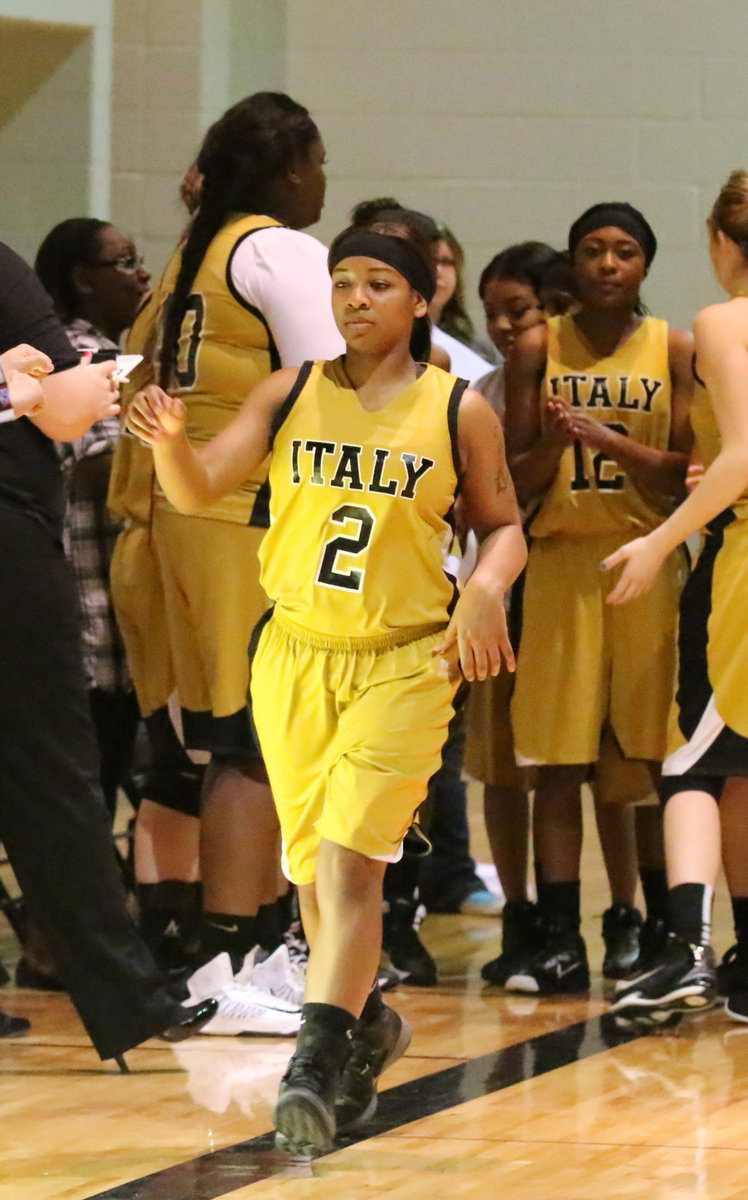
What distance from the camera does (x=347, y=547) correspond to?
2826mm

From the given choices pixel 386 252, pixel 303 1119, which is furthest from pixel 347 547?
pixel 303 1119

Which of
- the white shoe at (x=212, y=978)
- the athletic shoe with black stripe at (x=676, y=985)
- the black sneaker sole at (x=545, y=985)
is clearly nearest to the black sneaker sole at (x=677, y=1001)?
the athletic shoe with black stripe at (x=676, y=985)

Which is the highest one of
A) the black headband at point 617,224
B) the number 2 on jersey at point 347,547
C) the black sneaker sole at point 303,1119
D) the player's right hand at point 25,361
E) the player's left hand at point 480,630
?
the black headband at point 617,224

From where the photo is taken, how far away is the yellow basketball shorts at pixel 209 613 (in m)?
3.60

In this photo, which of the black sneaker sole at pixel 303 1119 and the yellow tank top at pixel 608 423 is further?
the yellow tank top at pixel 608 423

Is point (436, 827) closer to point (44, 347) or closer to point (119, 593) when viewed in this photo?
point (119, 593)

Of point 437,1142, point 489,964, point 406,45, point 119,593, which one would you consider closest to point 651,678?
point 489,964

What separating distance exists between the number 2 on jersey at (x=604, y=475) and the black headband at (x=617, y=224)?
367mm

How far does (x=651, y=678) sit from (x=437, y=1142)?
1.37 meters

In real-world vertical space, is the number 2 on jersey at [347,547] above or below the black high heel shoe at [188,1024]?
above

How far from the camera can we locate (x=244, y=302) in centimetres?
355

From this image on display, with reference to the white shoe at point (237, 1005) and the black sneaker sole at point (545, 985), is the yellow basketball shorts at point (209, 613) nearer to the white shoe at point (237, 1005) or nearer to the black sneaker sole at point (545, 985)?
the white shoe at point (237, 1005)

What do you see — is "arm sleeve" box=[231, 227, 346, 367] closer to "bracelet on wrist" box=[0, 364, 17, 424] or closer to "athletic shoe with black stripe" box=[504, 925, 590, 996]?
"bracelet on wrist" box=[0, 364, 17, 424]

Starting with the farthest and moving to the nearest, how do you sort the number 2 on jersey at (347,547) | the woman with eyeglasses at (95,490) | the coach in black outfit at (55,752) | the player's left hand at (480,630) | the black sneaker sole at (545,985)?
the woman with eyeglasses at (95,490) → the black sneaker sole at (545,985) → the coach in black outfit at (55,752) → the number 2 on jersey at (347,547) → the player's left hand at (480,630)
